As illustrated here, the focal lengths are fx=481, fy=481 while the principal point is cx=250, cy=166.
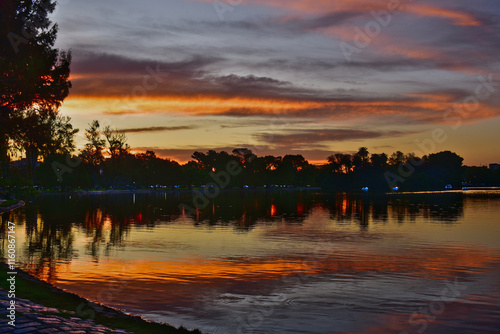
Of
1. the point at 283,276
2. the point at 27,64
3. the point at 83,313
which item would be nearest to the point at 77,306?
the point at 83,313

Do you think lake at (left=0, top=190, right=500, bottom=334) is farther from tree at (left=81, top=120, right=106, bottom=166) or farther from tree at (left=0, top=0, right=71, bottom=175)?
tree at (left=81, top=120, right=106, bottom=166)

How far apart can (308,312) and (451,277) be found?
32.5 feet

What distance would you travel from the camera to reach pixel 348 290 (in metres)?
20.5

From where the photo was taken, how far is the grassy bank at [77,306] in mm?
14016

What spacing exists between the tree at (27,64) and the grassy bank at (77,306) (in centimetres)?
1649

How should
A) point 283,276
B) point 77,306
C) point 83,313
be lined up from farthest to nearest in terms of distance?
1. point 283,276
2. point 77,306
3. point 83,313

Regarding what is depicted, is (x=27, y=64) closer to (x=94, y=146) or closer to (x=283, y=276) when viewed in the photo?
(x=283, y=276)

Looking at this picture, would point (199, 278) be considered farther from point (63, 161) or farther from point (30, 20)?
point (63, 161)

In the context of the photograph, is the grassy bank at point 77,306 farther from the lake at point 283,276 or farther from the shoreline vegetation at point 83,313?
the lake at point 283,276

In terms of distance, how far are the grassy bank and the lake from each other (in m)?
1.28

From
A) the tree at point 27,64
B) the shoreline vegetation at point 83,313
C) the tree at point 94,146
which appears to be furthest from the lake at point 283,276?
the tree at point 94,146

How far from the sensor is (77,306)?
16047 millimetres

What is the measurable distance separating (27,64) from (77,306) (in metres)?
21.5

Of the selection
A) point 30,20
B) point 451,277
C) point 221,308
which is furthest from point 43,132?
point 451,277
